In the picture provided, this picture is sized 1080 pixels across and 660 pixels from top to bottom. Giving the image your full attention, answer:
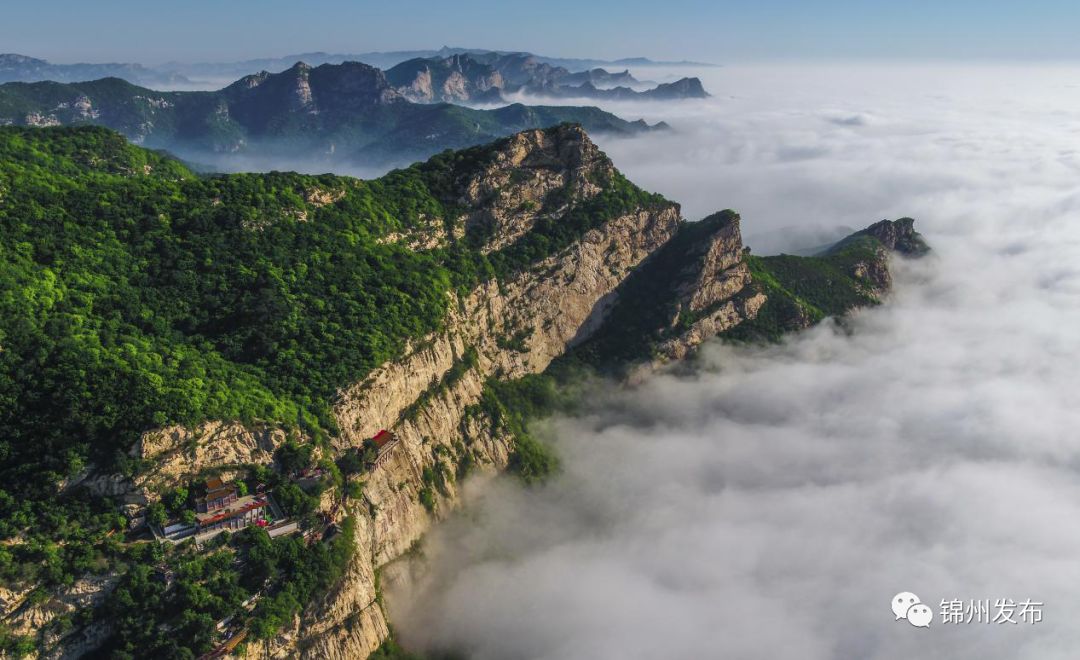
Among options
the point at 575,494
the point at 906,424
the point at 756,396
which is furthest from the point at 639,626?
the point at 906,424

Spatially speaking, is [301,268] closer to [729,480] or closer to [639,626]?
[639,626]

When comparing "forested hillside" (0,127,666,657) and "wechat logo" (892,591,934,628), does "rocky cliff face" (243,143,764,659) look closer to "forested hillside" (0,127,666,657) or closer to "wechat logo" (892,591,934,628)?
"forested hillside" (0,127,666,657)

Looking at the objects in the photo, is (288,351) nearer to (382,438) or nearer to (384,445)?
(382,438)

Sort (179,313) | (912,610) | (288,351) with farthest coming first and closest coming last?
1. (179,313)
2. (288,351)
3. (912,610)

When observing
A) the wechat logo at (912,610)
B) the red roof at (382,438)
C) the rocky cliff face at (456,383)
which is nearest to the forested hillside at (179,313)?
the rocky cliff face at (456,383)

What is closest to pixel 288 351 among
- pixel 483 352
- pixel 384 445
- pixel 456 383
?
pixel 384 445

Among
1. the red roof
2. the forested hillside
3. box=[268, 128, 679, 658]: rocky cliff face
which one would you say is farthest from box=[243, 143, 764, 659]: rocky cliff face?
the forested hillside
